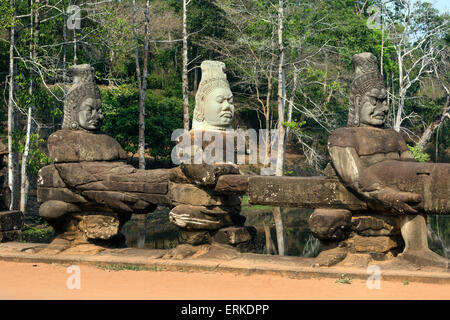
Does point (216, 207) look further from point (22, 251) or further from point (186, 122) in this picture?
point (186, 122)

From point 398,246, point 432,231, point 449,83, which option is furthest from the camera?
point 449,83

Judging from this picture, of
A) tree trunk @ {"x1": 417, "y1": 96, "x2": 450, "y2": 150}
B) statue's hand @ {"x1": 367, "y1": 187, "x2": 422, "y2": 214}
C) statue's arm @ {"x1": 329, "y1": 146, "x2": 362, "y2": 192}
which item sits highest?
tree trunk @ {"x1": 417, "y1": 96, "x2": 450, "y2": 150}

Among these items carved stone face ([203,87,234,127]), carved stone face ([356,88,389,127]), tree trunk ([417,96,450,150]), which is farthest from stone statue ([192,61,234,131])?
tree trunk ([417,96,450,150])

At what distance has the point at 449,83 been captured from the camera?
2744 cm

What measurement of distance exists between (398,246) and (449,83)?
21.4 metres

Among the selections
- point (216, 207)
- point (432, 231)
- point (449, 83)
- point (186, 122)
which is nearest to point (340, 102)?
point (449, 83)

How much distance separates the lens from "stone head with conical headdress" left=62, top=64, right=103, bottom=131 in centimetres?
910

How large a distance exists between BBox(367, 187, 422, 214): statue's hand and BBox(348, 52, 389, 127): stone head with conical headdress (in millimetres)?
1082

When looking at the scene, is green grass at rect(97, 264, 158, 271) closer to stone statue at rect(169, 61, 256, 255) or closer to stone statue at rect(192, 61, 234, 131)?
stone statue at rect(169, 61, 256, 255)

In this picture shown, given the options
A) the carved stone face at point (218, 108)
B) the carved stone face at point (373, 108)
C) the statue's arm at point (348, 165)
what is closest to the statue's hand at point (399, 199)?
the statue's arm at point (348, 165)

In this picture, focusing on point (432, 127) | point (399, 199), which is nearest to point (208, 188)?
point (399, 199)

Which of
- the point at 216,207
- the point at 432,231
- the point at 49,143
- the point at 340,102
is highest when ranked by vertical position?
the point at 340,102

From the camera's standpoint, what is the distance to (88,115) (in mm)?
9109

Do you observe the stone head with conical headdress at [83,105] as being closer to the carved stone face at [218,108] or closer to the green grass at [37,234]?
the carved stone face at [218,108]
